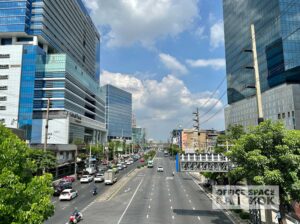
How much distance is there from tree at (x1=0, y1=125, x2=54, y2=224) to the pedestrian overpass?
74.2ft

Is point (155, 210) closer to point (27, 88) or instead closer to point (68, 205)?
point (68, 205)

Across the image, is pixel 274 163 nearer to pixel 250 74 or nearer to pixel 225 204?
pixel 225 204

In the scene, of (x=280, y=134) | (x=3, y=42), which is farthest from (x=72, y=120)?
(x=280, y=134)

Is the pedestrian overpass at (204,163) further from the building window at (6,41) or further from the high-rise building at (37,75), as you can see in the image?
the building window at (6,41)

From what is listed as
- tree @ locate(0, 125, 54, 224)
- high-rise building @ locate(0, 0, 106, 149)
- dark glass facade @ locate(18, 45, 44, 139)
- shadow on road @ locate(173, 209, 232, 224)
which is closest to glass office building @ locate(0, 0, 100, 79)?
high-rise building @ locate(0, 0, 106, 149)

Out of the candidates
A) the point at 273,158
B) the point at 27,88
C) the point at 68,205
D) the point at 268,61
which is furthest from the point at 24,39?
the point at 273,158

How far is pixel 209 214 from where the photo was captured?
33.9 metres

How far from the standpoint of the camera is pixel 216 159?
34812mm

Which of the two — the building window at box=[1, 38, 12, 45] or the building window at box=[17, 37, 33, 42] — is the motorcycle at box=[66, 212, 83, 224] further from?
the building window at box=[1, 38, 12, 45]

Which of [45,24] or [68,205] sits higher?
[45,24]

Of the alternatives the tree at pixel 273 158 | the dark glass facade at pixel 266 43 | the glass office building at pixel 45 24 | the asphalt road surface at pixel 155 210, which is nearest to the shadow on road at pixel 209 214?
the asphalt road surface at pixel 155 210

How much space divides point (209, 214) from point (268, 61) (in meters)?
79.1

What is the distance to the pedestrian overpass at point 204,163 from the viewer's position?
34.8m

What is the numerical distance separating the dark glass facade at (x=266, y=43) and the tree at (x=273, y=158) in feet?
208
